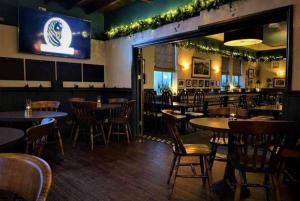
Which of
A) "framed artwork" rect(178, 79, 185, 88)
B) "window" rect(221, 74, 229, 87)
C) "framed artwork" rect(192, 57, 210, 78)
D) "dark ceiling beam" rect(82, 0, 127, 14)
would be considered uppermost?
"dark ceiling beam" rect(82, 0, 127, 14)

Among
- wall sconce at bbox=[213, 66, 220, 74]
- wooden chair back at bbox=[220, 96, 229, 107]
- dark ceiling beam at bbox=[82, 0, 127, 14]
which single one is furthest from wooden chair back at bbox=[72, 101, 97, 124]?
wall sconce at bbox=[213, 66, 220, 74]

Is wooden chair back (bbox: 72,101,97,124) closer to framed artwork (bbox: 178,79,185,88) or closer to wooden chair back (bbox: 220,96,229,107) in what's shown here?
framed artwork (bbox: 178,79,185,88)

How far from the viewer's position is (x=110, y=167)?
11.1 feet

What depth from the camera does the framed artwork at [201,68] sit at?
8859 mm

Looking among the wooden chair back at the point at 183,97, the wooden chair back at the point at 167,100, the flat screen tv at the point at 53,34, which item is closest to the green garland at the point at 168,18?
the flat screen tv at the point at 53,34

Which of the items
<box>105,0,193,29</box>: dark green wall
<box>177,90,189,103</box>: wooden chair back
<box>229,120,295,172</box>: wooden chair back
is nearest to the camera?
<box>229,120,295,172</box>: wooden chair back

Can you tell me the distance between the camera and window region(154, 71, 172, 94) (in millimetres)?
7859

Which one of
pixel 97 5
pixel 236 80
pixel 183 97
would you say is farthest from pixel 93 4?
pixel 236 80

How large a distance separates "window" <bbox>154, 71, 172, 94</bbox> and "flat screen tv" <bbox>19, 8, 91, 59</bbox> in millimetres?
2719

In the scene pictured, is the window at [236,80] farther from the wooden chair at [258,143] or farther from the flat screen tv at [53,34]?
the wooden chair at [258,143]

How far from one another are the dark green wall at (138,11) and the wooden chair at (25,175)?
3.95 metres

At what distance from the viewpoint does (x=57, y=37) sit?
5305mm

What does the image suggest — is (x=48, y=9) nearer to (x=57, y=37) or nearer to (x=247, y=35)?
(x=57, y=37)

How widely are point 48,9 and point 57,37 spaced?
64 cm
